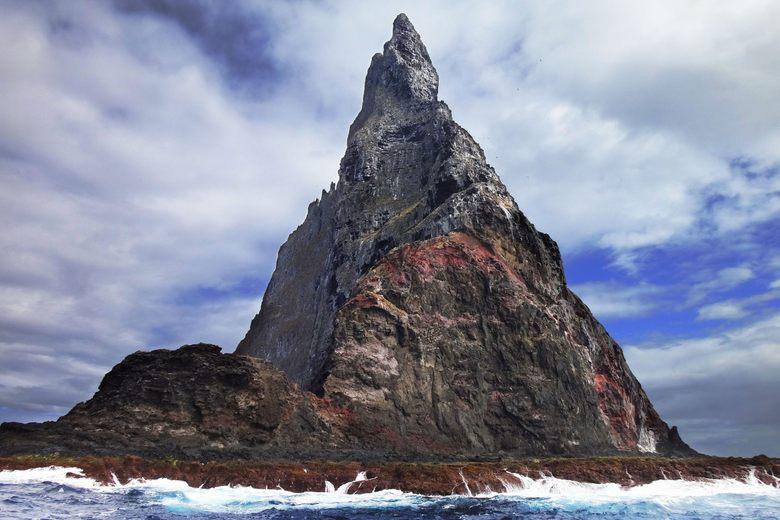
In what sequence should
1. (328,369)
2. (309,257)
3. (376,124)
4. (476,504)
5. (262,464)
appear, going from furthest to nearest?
1. (309,257)
2. (376,124)
3. (328,369)
4. (262,464)
5. (476,504)

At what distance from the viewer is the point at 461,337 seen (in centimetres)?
6306

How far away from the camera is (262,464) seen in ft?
131

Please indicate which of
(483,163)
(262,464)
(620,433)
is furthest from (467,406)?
(483,163)

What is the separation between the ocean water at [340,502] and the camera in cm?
2784

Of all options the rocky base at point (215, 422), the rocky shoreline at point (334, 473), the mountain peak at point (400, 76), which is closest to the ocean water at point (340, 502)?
the rocky shoreline at point (334, 473)

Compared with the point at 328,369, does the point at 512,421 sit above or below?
below

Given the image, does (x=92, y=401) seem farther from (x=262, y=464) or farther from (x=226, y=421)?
(x=262, y=464)

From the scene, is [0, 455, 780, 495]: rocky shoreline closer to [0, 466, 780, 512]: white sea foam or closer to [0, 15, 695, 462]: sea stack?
[0, 466, 780, 512]: white sea foam

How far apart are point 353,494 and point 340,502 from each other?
11.8 ft

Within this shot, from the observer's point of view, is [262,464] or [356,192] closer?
[262,464]

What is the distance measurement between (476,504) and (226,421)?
880 inches

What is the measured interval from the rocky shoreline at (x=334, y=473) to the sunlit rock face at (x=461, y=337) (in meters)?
11.5

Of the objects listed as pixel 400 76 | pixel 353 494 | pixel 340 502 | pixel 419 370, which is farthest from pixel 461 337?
pixel 400 76

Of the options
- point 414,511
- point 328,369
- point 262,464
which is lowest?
point 414,511
